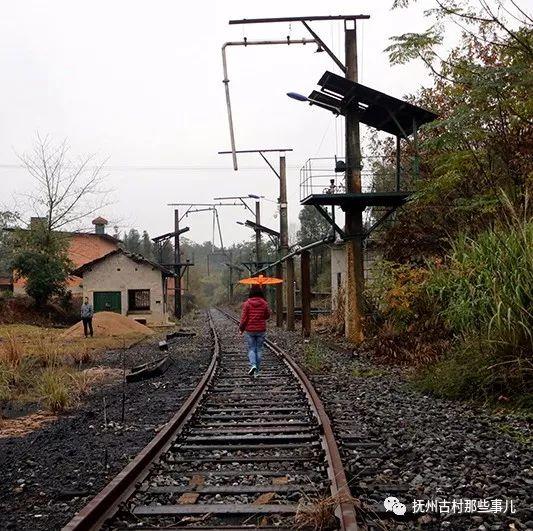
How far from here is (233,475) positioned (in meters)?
5.08

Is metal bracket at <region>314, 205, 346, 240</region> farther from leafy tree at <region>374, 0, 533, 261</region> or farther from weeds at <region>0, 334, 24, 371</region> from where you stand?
weeds at <region>0, 334, 24, 371</region>

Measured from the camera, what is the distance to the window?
127 ft

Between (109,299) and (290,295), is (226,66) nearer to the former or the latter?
(290,295)

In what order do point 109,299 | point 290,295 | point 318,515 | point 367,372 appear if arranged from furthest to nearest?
point 109,299, point 290,295, point 367,372, point 318,515

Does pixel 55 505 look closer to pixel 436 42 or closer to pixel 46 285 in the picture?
pixel 436 42

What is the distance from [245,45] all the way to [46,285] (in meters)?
26.4

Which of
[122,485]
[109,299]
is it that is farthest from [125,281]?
[122,485]

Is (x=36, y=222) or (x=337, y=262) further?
(x=36, y=222)

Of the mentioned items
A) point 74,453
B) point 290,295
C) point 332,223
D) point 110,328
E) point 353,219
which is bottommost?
point 74,453

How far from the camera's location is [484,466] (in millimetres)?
5109

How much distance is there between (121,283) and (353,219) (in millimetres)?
24215

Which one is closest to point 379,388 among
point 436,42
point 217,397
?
point 217,397

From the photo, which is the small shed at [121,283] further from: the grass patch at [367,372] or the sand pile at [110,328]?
the grass patch at [367,372]

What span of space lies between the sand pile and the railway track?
1921 centimetres
